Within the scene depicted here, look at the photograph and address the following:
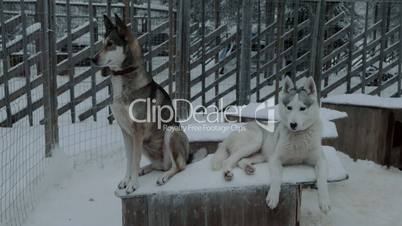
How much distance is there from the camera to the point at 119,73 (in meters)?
2.70

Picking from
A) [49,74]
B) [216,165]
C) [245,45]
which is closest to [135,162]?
[216,165]

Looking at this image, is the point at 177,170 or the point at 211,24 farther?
the point at 211,24

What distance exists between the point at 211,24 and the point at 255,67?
1.03 meters

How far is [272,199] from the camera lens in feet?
9.16

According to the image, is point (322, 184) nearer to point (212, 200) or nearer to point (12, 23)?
point (212, 200)

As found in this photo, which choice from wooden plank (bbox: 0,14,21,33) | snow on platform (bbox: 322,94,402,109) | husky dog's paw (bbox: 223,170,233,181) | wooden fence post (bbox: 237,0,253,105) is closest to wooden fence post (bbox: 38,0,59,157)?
wooden plank (bbox: 0,14,21,33)

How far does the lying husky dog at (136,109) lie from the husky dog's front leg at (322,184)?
0.96 meters

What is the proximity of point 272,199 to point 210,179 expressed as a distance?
446 millimetres

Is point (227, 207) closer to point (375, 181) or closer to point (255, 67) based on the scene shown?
point (375, 181)

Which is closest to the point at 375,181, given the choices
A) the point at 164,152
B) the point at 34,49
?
the point at 164,152

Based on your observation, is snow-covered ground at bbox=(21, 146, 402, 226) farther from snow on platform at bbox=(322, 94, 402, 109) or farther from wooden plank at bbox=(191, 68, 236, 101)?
wooden plank at bbox=(191, 68, 236, 101)

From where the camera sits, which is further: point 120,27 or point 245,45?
point 245,45

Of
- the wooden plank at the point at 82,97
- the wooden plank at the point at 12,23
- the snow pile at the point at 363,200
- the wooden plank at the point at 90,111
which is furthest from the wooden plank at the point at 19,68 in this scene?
the snow pile at the point at 363,200

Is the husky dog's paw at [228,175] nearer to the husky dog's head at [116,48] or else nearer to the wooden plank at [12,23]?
the husky dog's head at [116,48]
